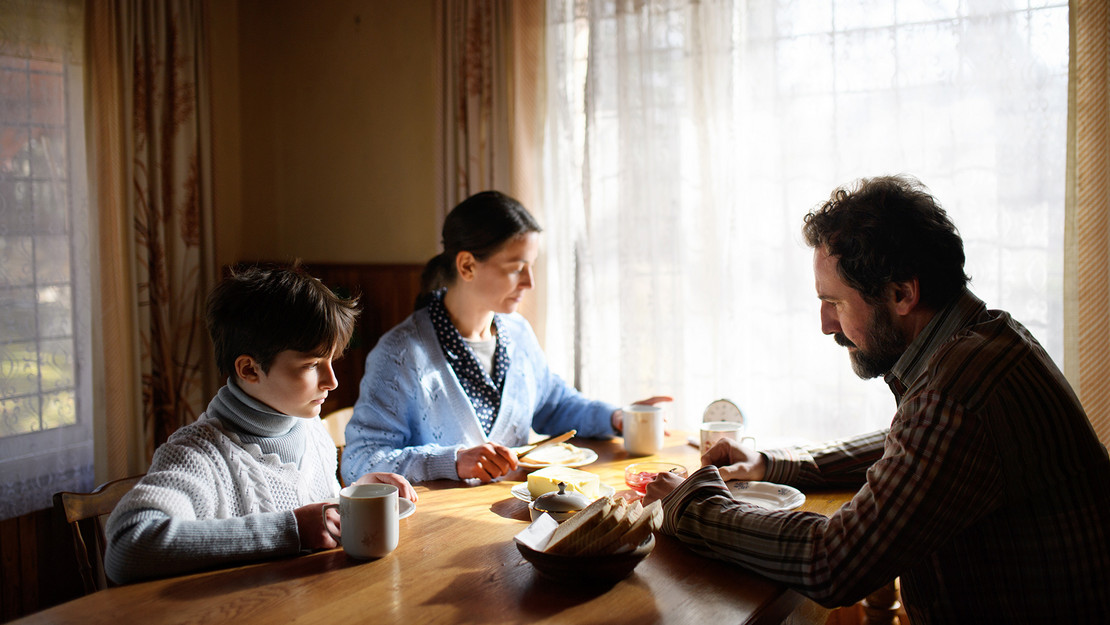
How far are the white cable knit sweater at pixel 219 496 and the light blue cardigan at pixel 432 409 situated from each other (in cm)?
31

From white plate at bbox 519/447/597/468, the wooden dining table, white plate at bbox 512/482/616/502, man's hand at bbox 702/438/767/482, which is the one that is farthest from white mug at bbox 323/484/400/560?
man's hand at bbox 702/438/767/482

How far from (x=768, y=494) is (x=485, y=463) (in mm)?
601

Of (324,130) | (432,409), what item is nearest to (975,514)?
(432,409)

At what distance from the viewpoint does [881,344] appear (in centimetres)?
145

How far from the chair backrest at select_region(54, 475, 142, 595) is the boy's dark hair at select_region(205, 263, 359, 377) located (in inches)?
19.2

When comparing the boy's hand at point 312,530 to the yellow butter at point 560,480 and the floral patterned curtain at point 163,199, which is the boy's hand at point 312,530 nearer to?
the yellow butter at point 560,480

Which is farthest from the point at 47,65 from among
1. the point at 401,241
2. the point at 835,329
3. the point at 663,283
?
the point at 835,329

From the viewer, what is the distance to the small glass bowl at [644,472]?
1.72 meters

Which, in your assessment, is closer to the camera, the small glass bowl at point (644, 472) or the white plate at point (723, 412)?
the small glass bowl at point (644, 472)

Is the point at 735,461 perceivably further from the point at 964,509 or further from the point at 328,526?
the point at 328,526

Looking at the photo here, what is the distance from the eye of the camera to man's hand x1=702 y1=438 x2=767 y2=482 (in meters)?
1.71

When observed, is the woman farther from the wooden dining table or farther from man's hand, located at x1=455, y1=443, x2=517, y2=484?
the wooden dining table

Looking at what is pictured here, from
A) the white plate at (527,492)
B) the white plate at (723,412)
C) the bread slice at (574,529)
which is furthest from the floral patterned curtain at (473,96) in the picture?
the bread slice at (574,529)

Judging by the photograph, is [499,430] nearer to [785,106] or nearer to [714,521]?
[714,521]
